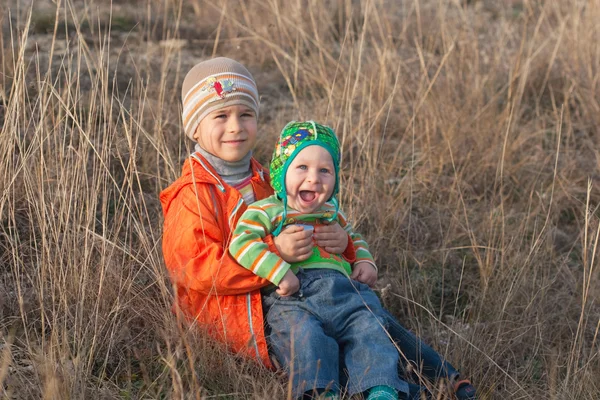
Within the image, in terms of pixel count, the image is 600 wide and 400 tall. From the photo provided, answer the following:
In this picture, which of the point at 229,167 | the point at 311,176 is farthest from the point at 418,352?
the point at 229,167

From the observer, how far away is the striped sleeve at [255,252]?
243 cm

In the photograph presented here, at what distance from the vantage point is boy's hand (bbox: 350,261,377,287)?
8.75 feet

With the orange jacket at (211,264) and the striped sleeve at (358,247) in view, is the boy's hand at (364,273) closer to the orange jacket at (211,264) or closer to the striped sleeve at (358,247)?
the striped sleeve at (358,247)

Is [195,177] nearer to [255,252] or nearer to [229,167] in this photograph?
[229,167]

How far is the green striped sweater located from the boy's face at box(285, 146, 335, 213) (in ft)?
0.22

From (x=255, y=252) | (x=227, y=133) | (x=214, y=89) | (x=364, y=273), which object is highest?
(x=214, y=89)

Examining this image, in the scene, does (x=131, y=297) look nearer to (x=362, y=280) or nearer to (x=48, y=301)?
(x=48, y=301)

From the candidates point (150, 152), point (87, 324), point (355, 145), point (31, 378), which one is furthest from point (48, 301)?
point (355, 145)

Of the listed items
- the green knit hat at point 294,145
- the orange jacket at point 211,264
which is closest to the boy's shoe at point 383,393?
the orange jacket at point 211,264

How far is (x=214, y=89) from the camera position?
2621 mm

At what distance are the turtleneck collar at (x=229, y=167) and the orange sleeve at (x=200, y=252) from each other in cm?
12

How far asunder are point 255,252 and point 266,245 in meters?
0.05

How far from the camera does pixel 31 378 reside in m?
2.32

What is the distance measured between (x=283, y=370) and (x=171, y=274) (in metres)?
0.48
